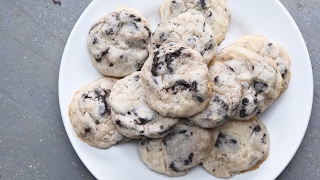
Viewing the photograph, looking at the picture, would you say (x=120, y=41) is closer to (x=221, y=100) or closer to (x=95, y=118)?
(x=95, y=118)

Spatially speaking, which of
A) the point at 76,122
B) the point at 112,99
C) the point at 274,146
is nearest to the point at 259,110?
the point at 274,146

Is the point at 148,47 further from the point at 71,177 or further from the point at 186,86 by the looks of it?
the point at 71,177

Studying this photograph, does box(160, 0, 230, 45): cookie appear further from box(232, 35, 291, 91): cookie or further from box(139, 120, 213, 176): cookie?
box(139, 120, 213, 176): cookie

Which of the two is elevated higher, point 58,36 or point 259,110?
point 259,110

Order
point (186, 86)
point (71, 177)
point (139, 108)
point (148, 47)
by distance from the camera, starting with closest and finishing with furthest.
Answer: point (186, 86) → point (139, 108) → point (148, 47) → point (71, 177)

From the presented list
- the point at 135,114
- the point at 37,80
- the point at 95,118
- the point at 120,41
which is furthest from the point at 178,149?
the point at 37,80

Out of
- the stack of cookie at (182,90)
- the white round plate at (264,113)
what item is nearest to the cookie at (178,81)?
the stack of cookie at (182,90)
